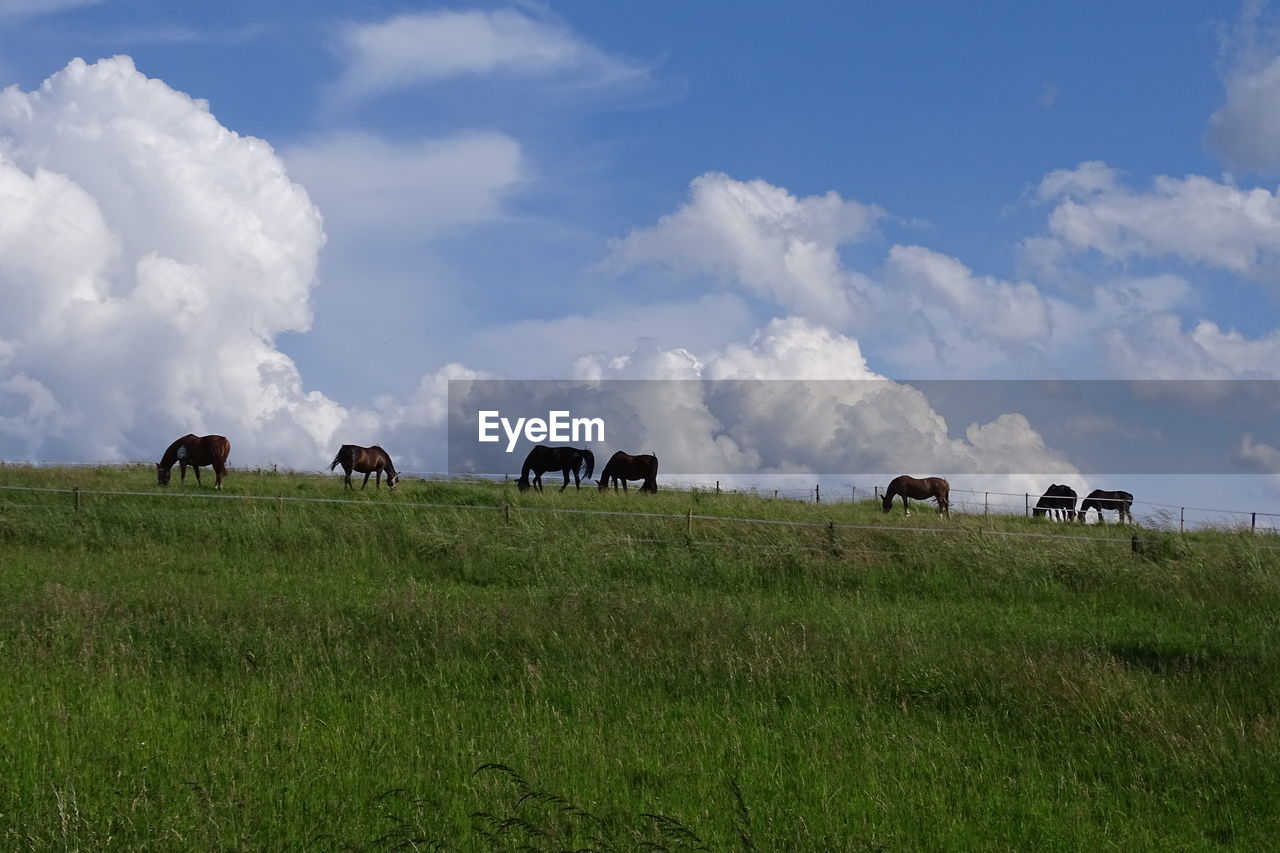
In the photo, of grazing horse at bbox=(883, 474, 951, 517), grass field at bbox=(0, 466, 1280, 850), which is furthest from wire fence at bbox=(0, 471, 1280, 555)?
grazing horse at bbox=(883, 474, 951, 517)

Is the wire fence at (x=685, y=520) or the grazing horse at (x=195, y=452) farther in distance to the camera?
the grazing horse at (x=195, y=452)

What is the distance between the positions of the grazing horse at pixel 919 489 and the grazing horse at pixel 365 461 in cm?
1728

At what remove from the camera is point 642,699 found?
9180 mm

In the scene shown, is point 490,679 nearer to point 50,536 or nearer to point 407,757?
point 407,757

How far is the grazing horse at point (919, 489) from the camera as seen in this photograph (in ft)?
123

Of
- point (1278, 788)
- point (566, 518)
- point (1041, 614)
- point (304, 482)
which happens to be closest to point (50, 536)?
point (566, 518)

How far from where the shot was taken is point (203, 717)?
8.35 meters

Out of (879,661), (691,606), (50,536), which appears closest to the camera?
(879,661)

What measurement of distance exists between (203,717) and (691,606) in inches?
266

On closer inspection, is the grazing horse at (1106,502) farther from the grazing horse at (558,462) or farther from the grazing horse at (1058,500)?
the grazing horse at (558,462)

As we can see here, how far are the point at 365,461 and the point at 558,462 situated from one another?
24.2 ft

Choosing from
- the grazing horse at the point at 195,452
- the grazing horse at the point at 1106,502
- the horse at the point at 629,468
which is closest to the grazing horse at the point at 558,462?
the horse at the point at 629,468

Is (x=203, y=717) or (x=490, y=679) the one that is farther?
(x=490, y=679)

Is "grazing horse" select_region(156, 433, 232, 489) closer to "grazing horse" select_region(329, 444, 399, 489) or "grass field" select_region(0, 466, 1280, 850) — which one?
"grazing horse" select_region(329, 444, 399, 489)
